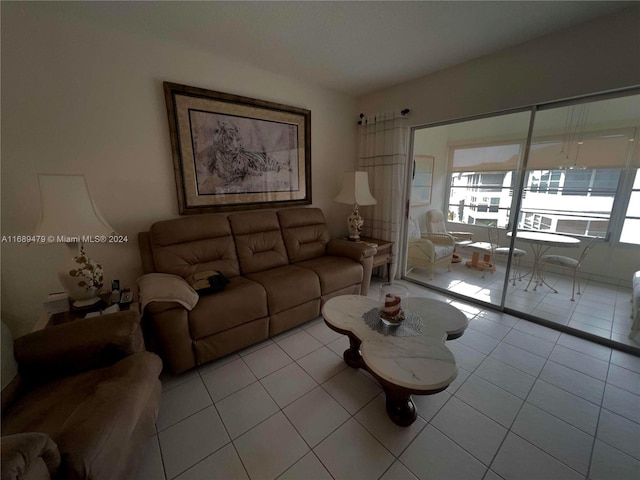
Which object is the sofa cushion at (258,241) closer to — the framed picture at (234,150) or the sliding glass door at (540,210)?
the framed picture at (234,150)

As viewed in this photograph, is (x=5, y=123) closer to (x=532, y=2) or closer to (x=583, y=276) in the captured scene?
(x=532, y=2)

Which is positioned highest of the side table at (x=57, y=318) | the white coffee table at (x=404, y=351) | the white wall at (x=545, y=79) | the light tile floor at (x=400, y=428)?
the white wall at (x=545, y=79)

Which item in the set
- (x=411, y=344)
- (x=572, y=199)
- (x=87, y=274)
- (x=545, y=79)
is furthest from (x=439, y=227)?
(x=87, y=274)

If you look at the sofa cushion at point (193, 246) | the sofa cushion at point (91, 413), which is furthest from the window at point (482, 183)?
the sofa cushion at point (91, 413)

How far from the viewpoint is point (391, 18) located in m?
1.79

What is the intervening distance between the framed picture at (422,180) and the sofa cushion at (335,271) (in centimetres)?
159

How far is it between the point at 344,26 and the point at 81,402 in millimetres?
2708

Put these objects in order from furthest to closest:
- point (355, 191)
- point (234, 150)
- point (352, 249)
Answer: point (355, 191) → point (352, 249) → point (234, 150)

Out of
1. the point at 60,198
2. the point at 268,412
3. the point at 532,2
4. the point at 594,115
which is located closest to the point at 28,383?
the point at 60,198

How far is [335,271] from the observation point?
247cm

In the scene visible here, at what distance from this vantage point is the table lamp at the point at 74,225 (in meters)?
1.42

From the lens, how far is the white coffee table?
1196 millimetres

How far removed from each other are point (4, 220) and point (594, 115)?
4.90m

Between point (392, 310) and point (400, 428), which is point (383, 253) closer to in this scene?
point (392, 310)
